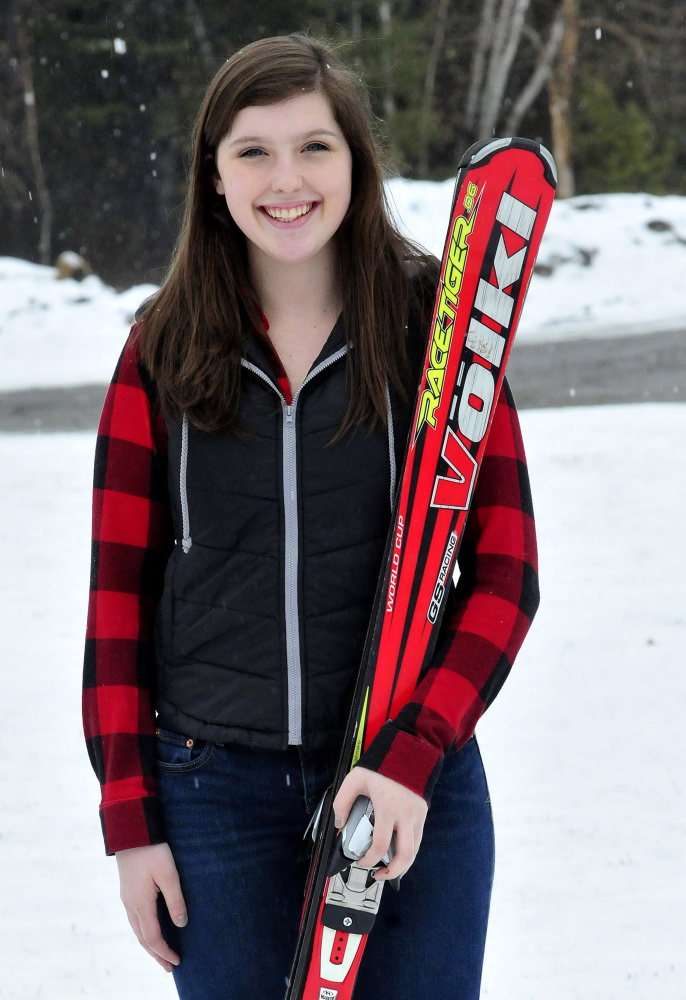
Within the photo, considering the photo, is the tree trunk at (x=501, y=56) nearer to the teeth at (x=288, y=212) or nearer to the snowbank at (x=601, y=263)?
the snowbank at (x=601, y=263)

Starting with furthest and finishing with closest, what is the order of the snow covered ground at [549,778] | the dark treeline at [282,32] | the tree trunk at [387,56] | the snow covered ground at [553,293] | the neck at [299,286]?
1. the dark treeline at [282,32]
2. the tree trunk at [387,56]
3. the snow covered ground at [553,293]
4. the snow covered ground at [549,778]
5. the neck at [299,286]

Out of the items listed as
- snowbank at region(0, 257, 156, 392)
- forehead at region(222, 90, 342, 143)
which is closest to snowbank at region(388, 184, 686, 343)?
snowbank at region(0, 257, 156, 392)

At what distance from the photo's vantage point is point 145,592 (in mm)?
1346

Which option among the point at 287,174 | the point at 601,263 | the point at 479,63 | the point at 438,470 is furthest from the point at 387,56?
the point at 438,470

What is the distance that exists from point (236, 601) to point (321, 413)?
26 centimetres

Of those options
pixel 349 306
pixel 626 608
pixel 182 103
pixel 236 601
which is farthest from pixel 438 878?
pixel 182 103

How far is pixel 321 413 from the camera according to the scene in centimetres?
127

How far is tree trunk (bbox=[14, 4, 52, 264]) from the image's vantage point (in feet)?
56.2

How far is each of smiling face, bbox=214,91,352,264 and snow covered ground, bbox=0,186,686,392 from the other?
8.68 metres

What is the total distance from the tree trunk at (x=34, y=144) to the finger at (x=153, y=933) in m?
18.5

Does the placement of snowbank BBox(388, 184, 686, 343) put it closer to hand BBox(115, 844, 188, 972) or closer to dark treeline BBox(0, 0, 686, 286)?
dark treeline BBox(0, 0, 686, 286)

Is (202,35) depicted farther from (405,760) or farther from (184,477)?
(405,760)

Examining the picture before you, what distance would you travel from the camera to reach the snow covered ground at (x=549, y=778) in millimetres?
2297

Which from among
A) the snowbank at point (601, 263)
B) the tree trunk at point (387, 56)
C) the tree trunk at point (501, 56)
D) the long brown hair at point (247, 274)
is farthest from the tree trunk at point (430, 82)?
the long brown hair at point (247, 274)
